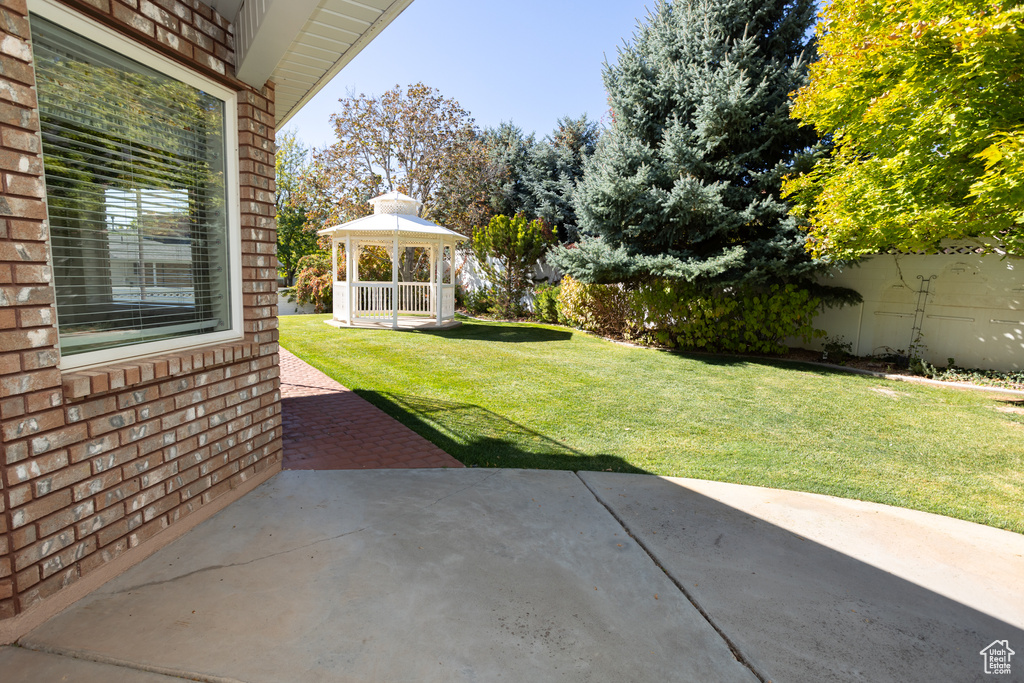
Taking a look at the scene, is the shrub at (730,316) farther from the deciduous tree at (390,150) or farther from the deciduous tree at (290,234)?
the deciduous tree at (290,234)

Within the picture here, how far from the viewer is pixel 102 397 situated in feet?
7.61

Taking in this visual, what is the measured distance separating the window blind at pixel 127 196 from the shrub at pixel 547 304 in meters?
11.9

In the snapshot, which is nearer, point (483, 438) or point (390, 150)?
point (483, 438)

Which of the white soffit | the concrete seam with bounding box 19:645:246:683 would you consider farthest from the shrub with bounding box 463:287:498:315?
the concrete seam with bounding box 19:645:246:683

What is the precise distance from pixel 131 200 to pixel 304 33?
1.43 metres

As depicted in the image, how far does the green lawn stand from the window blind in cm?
247

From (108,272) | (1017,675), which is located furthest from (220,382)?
(1017,675)

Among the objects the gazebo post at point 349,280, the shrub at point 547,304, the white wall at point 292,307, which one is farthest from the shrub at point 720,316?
the white wall at point 292,307

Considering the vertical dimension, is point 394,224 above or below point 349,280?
above

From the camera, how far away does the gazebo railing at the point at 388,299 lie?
1384cm

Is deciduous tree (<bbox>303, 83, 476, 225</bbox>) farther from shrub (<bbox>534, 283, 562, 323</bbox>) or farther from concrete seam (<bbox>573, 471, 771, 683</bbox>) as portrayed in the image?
concrete seam (<bbox>573, 471, 771, 683</bbox>)

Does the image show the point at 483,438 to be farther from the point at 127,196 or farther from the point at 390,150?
the point at 390,150

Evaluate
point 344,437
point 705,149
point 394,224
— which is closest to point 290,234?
point 394,224

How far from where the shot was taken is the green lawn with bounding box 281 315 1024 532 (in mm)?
4309
